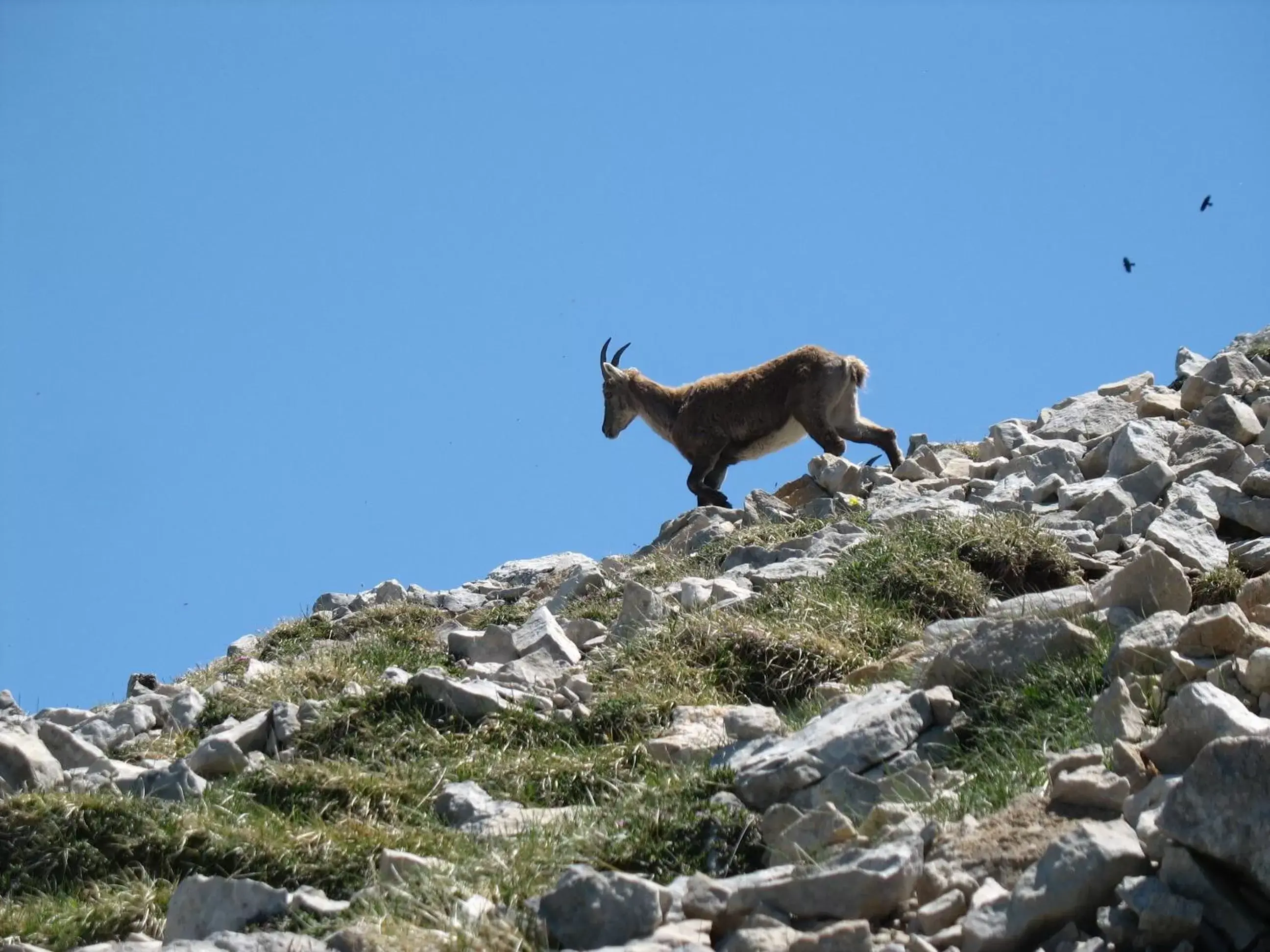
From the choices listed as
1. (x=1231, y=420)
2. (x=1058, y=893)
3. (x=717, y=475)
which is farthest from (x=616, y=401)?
(x=1058, y=893)

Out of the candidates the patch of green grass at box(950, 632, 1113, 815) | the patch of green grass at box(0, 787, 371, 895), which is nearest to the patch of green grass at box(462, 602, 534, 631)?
the patch of green grass at box(0, 787, 371, 895)

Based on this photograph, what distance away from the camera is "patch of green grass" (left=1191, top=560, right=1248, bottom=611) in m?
7.65

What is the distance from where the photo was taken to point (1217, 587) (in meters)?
7.71

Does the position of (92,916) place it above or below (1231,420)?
below

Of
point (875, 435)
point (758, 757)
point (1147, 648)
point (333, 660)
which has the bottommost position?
point (1147, 648)

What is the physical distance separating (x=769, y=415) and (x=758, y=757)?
37.6 ft

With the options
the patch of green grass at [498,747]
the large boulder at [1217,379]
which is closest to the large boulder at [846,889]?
the patch of green grass at [498,747]

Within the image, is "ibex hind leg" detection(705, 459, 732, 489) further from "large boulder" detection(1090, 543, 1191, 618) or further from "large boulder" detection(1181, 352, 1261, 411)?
"large boulder" detection(1090, 543, 1191, 618)

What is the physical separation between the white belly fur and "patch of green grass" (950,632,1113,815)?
11.0 metres

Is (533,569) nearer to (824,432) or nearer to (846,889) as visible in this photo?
(824,432)

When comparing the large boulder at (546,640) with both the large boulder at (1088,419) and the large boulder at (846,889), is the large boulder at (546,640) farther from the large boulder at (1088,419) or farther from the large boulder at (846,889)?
the large boulder at (1088,419)

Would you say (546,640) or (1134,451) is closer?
(546,640)

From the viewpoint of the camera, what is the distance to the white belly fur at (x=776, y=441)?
17.3 m

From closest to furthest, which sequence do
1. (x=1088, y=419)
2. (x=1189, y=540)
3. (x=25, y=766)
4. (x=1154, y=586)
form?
(x=1154, y=586), (x=25, y=766), (x=1189, y=540), (x=1088, y=419)
